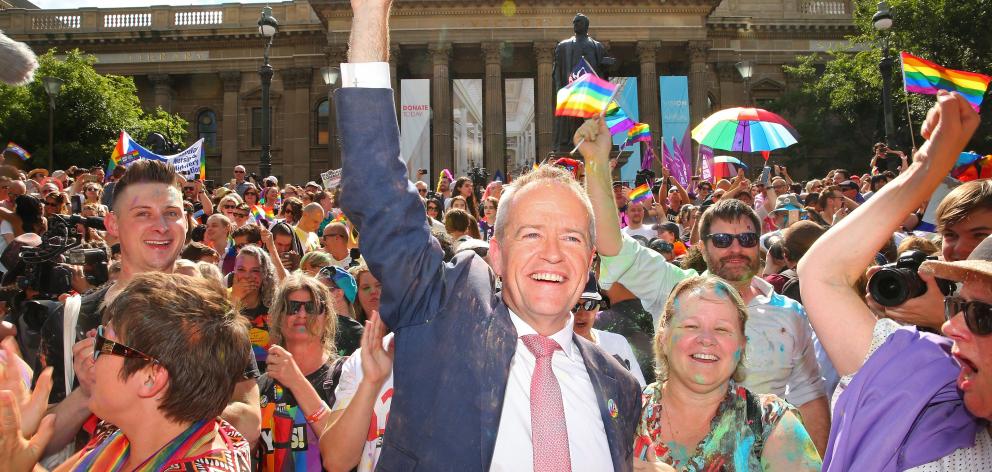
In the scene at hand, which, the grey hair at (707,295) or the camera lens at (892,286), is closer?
the camera lens at (892,286)

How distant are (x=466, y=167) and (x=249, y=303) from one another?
3647 centimetres

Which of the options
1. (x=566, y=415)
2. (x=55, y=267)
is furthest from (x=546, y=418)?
(x=55, y=267)

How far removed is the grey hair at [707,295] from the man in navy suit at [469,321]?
90 cm

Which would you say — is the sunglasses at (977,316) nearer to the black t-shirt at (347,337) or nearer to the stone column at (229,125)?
the black t-shirt at (347,337)

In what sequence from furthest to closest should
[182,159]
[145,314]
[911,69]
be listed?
1. [182,159]
2. [911,69]
3. [145,314]

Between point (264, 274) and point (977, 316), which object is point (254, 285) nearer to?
point (264, 274)

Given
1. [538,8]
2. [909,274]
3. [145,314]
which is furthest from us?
[538,8]

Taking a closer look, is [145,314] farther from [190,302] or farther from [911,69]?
[911,69]

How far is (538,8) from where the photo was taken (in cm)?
4144

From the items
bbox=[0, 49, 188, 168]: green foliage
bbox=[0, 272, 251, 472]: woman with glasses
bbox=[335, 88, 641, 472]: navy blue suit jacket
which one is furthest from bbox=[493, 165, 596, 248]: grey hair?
bbox=[0, 49, 188, 168]: green foliage

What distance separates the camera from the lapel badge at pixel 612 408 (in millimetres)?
2643

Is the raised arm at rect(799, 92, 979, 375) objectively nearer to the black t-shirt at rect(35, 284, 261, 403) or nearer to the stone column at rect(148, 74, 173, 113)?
the black t-shirt at rect(35, 284, 261, 403)

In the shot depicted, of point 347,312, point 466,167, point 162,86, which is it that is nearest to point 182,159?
point 347,312

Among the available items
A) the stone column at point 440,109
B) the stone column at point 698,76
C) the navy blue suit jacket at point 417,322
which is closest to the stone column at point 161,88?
the stone column at point 440,109
